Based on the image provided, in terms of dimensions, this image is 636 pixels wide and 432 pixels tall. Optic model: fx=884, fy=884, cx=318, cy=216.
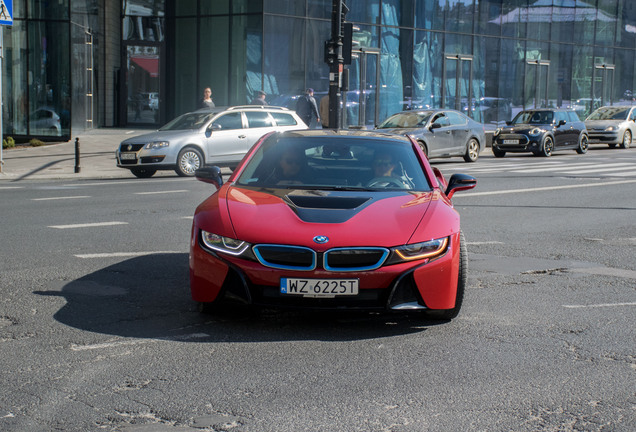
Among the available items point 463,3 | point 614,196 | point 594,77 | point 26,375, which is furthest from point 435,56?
point 26,375

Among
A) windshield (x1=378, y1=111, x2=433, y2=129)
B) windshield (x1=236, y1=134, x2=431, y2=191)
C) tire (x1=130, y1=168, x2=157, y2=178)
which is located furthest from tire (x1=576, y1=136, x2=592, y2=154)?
windshield (x1=236, y1=134, x2=431, y2=191)

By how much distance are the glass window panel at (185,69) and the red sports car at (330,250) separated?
2846cm

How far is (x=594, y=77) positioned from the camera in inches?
1794

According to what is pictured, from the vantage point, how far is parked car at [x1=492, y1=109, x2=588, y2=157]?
92.7 feet

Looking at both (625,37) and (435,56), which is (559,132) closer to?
(435,56)

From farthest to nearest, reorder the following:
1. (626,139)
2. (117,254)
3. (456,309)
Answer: (626,139), (117,254), (456,309)

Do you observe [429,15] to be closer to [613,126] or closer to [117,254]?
[613,126]

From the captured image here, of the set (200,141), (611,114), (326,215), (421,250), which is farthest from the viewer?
(611,114)

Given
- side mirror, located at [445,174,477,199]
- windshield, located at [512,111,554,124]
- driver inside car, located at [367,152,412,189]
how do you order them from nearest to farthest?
driver inside car, located at [367,152,412,189]
side mirror, located at [445,174,477,199]
windshield, located at [512,111,554,124]

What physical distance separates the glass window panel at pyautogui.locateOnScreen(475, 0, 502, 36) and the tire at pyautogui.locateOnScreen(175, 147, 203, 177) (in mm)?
22446

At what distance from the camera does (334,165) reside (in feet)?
23.4

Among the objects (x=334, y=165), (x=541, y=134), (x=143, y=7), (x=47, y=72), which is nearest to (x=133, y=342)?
(x=334, y=165)

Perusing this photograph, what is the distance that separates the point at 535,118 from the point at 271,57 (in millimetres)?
9473

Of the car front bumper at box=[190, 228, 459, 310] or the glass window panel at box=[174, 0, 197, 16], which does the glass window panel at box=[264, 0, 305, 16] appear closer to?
the glass window panel at box=[174, 0, 197, 16]
